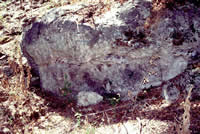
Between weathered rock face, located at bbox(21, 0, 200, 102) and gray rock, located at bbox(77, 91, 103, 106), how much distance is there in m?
0.10

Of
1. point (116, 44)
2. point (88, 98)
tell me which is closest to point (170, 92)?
point (116, 44)

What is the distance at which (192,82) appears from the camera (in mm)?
3723

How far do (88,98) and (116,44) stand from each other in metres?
1.17

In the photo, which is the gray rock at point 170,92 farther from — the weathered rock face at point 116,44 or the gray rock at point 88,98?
the gray rock at point 88,98

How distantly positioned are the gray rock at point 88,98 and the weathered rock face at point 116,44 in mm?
103

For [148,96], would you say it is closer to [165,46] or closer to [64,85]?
[165,46]

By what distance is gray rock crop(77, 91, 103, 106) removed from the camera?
416 centimetres

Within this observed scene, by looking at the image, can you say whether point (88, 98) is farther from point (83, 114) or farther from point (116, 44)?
point (116, 44)

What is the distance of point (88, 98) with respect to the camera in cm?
420

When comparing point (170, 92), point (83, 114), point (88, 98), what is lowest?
point (83, 114)

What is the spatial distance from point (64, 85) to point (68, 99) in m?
0.30

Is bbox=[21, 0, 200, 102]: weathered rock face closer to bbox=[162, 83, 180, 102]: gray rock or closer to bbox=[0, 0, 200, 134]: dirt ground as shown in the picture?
bbox=[162, 83, 180, 102]: gray rock

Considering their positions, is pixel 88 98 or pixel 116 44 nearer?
pixel 116 44

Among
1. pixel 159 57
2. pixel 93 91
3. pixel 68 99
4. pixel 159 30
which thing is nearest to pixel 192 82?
pixel 159 57
